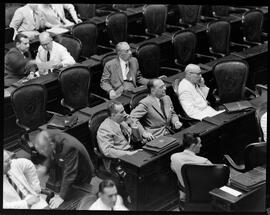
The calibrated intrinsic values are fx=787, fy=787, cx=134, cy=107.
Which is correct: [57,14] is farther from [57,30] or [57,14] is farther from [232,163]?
[232,163]

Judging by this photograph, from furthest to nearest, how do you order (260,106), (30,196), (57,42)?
(57,42)
(260,106)
(30,196)

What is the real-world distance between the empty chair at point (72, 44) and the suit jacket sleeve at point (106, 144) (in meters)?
1.18

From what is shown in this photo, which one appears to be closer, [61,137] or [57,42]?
[61,137]

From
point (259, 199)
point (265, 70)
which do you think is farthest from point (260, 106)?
point (259, 199)

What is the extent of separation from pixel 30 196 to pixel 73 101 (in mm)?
1143

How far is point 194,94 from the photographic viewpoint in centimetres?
779

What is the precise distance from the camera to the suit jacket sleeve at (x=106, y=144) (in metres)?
7.16

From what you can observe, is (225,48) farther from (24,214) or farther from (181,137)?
(24,214)

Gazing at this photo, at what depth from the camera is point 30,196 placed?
23.2ft

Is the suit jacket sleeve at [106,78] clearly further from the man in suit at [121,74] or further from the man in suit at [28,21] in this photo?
the man in suit at [28,21]

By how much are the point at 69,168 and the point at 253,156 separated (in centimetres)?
169

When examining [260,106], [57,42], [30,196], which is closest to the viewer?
[30,196]

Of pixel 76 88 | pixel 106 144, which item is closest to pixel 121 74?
pixel 76 88

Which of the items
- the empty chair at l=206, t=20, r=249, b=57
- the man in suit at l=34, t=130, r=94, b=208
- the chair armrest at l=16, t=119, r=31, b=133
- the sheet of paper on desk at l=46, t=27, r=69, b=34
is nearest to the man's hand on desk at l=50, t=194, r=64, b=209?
the man in suit at l=34, t=130, r=94, b=208
